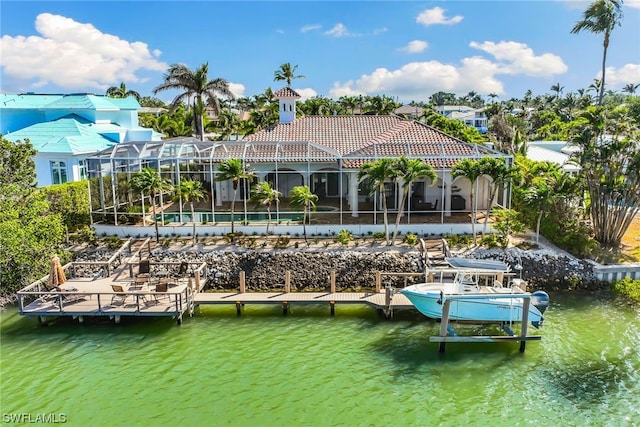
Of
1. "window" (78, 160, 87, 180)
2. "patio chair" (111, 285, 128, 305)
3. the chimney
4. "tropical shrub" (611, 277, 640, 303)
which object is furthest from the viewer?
the chimney

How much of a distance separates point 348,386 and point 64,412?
8060mm

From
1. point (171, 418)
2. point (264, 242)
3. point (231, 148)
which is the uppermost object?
point (231, 148)

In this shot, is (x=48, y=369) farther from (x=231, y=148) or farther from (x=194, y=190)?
(x=231, y=148)

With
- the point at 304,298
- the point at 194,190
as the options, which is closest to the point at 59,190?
the point at 194,190

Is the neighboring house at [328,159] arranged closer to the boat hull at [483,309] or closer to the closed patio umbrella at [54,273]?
the closed patio umbrella at [54,273]

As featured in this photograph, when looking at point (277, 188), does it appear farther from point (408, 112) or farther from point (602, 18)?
point (408, 112)

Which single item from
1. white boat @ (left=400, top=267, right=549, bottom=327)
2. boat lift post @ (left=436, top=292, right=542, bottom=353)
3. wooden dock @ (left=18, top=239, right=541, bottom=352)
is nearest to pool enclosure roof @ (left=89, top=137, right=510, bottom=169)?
wooden dock @ (left=18, top=239, right=541, bottom=352)

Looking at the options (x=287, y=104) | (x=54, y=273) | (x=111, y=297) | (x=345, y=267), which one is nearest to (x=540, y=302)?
(x=345, y=267)

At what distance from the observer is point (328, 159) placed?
27766 millimetres

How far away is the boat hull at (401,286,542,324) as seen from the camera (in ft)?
57.4

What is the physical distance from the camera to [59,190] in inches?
1011

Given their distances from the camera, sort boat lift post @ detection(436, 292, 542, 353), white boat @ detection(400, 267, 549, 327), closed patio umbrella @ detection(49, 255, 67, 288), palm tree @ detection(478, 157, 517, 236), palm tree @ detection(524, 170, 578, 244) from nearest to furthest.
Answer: boat lift post @ detection(436, 292, 542, 353)
white boat @ detection(400, 267, 549, 327)
closed patio umbrella @ detection(49, 255, 67, 288)
palm tree @ detection(478, 157, 517, 236)
palm tree @ detection(524, 170, 578, 244)

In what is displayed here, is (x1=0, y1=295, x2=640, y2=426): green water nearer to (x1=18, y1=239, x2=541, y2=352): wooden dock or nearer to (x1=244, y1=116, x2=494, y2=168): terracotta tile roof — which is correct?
(x1=18, y1=239, x2=541, y2=352): wooden dock

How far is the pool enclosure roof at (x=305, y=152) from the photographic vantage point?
88.9 feet
